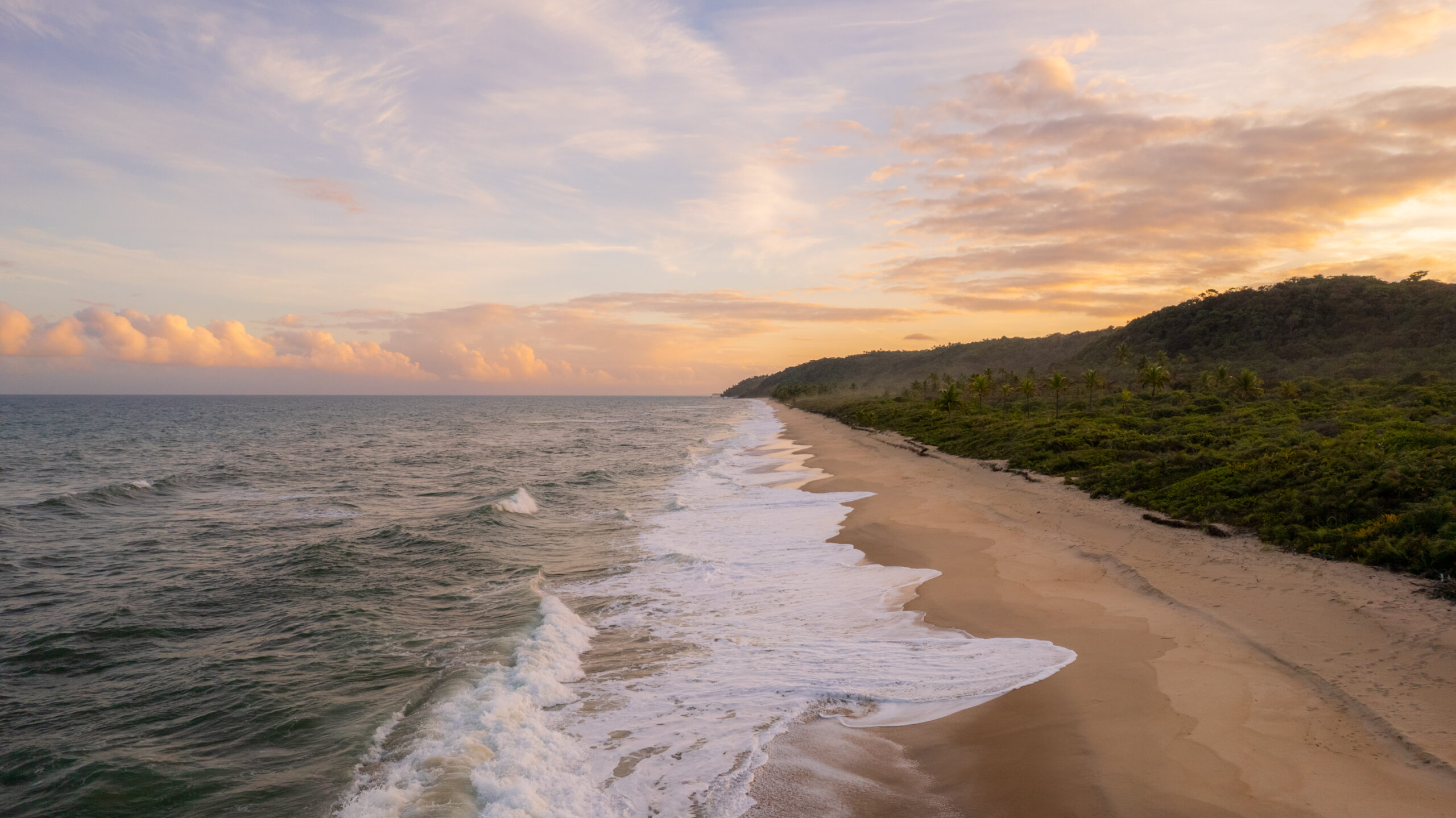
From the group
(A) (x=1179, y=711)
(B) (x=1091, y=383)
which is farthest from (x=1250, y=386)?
(A) (x=1179, y=711)

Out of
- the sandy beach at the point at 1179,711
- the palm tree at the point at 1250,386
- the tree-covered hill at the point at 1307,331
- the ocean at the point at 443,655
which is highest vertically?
the tree-covered hill at the point at 1307,331

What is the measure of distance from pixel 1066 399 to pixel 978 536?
49.8 metres

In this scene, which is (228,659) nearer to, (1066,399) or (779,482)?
(779,482)

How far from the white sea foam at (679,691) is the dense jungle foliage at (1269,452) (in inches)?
340

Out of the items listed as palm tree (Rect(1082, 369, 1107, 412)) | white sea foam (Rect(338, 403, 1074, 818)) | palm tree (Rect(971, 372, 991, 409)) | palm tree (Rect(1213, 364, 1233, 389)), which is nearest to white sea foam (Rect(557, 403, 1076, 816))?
white sea foam (Rect(338, 403, 1074, 818))

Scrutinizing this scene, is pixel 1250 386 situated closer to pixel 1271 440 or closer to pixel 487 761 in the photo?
pixel 1271 440

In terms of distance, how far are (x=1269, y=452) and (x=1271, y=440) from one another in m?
2.93

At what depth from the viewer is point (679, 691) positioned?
9.66m

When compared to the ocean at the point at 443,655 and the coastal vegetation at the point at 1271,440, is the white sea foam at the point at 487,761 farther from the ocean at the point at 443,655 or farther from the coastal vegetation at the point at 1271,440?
the coastal vegetation at the point at 1271,440

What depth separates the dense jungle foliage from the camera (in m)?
14.1

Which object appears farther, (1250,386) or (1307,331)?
(1307,331)

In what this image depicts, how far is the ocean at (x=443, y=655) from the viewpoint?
7621 mm

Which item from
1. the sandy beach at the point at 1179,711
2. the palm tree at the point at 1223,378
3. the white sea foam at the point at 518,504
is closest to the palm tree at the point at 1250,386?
the palm tree at the point at 1223,378

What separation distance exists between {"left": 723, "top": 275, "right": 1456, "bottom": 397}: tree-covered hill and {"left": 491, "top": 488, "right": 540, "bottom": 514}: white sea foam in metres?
60.8
